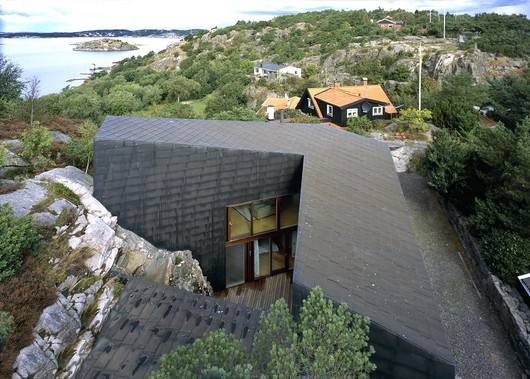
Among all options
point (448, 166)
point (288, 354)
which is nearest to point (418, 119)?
point (448, 166)

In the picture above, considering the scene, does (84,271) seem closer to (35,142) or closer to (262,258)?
(262,258)

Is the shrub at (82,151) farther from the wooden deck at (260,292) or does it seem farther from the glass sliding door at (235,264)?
the wooden deck at (260,292)

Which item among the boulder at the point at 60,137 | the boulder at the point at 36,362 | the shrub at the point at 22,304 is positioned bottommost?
the boulder at the point at 36,362

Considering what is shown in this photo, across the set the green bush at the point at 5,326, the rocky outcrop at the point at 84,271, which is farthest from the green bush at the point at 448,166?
the green bush at the point at 5,326

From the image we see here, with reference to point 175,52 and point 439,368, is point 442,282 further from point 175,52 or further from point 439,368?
point 175,52

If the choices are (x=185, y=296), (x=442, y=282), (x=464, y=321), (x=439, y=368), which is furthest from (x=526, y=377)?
(x=185, y=296)
